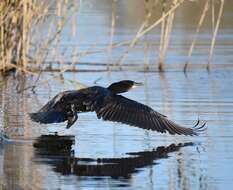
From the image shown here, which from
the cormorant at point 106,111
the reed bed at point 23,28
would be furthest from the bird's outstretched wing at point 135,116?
the reed bed at point 23,28

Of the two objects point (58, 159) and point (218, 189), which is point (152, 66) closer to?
point (58, 159)

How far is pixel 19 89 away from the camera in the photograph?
1320cm

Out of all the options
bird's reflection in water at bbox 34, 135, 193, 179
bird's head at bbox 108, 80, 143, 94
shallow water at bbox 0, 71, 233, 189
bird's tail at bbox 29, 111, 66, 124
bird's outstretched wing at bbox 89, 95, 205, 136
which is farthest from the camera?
bird's head at bbox 108, 80, 143, 94

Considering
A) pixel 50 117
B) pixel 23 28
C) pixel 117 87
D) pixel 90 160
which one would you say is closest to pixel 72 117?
pixel 50 117

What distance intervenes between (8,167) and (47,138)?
1.54 meters

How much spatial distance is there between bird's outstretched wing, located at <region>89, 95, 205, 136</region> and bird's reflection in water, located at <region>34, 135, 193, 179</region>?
0.63ft

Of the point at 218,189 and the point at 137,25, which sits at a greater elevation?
the point at 137,25

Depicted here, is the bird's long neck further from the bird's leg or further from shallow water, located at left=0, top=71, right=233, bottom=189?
the bird's leg

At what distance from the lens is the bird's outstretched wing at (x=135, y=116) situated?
907 centimetres

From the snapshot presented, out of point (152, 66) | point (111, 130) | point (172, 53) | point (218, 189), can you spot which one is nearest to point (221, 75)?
point (152, 66)

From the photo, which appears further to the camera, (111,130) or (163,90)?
(163,90)

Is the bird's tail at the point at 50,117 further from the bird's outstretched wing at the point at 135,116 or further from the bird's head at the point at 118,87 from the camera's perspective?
the bird's head at the point at 118,87

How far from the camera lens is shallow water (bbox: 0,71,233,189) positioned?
733 cm

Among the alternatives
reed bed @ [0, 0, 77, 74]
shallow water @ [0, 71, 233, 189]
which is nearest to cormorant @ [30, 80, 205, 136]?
shallow water @ [0, 71, 233, 189]
